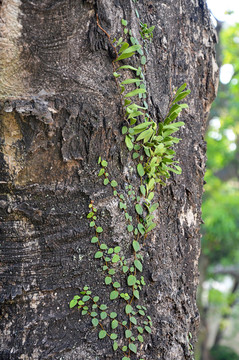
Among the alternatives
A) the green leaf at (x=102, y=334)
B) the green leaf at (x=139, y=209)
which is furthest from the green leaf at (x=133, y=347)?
the green leaf at (x=139, y=209)

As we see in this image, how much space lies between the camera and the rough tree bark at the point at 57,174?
4.73 ft

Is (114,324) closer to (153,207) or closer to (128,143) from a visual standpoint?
(153,207)

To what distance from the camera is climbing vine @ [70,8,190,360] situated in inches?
60.1

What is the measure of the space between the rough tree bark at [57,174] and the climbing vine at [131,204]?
0.03 meters

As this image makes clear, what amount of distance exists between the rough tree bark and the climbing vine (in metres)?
0.03

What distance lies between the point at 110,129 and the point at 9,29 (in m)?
0.54

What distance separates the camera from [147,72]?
1764mm

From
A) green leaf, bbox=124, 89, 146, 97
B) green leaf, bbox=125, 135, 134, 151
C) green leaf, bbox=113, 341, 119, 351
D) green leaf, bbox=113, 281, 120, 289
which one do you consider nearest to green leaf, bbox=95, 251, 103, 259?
green leaf, bbox=113, 281, 120, 289

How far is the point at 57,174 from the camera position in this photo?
4.93ft

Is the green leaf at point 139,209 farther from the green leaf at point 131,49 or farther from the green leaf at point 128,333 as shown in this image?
the green leaf at point 131,49

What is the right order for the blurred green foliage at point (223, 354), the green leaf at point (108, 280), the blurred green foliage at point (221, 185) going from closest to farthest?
the green leaf at point (108, 280) → the blurred green foliage at point (221, 185) → the blurred green foliage at point (223, 354)

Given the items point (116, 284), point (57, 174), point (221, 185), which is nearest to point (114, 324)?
point (116, 284)

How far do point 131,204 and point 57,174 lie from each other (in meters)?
0.35

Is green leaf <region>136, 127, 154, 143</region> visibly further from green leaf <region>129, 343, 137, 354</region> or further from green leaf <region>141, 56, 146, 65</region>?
green leaf <region>129, 343, 137, 354</region>
